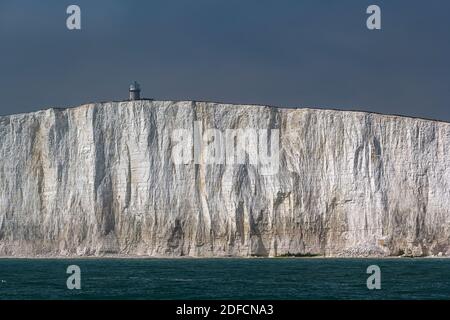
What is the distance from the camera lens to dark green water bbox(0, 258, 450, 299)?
37281mm

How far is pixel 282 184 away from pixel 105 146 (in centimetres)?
1126

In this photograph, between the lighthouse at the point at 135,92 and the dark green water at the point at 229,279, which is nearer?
the dark green water at the point at 229,279

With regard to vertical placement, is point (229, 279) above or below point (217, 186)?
below

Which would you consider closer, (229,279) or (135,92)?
(229,279)

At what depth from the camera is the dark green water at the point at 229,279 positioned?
122 ft

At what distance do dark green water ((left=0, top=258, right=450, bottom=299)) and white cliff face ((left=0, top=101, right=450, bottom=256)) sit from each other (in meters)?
4.80

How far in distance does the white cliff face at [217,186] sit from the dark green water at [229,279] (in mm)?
4804

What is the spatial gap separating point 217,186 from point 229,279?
21784 mm

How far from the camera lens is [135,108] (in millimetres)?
66625

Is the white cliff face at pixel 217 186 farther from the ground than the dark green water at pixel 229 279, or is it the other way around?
the white cliff face at pixel 217 186

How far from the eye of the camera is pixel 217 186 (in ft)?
214

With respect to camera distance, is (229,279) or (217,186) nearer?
(229,279)
